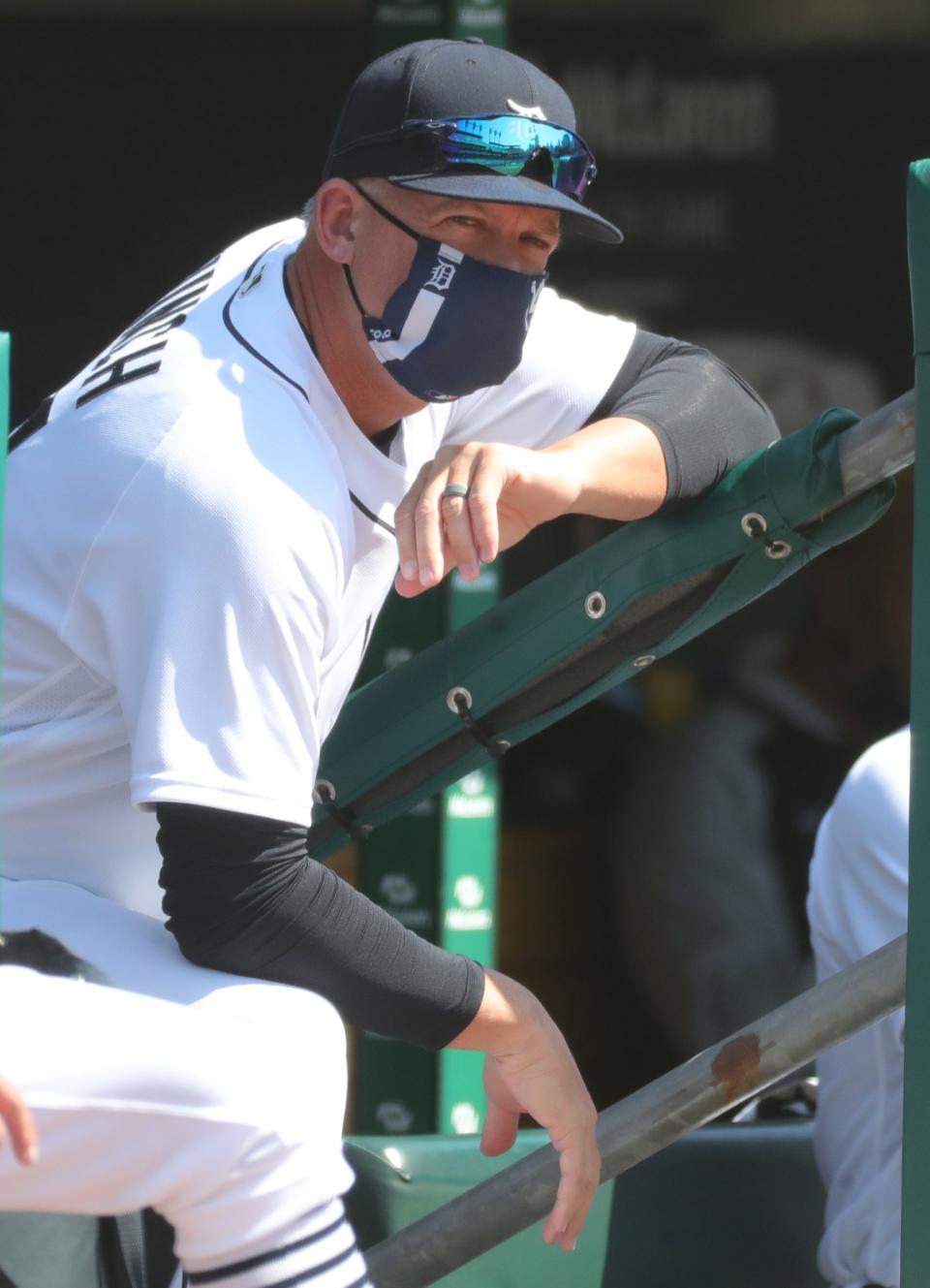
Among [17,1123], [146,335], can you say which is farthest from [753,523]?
[17,1123]

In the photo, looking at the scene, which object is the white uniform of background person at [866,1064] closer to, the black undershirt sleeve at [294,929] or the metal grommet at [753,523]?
the metal grommet at [753,523]

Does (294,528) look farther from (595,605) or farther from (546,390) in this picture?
(546,390)

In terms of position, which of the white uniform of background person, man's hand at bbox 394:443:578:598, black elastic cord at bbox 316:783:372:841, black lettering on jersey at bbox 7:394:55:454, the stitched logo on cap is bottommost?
the white uniform of background person

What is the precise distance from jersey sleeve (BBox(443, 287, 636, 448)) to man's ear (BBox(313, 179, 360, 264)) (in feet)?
1.01

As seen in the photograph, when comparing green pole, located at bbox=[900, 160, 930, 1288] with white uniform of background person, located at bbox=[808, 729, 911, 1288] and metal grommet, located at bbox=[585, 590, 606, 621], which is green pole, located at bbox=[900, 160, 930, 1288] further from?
white uniform of background person, located at bbox=[808, 729, 911, 1288]

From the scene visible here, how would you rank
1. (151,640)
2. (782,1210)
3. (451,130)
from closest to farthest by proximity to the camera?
(151,640)
(451,130)
(782,1210)

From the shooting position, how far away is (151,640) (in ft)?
5.61

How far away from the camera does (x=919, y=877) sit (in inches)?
64.8

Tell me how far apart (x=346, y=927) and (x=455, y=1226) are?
39 centimetres

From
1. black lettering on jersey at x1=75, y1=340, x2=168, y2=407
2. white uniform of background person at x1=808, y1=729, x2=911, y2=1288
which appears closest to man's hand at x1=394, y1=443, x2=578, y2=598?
black lettering on jersey at x1=75, y1=340, x2=168, y2=407

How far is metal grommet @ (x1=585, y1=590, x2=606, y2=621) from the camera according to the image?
2072mm

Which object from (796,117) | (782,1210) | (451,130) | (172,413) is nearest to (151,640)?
(172,413)

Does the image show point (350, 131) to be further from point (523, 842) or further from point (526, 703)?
point (523, 842)

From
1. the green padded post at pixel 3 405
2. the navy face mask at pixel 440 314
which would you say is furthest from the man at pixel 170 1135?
the navy face mask at pixel 440 314
